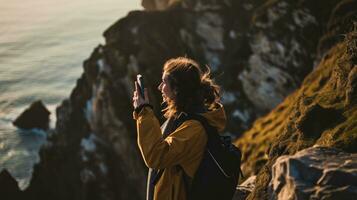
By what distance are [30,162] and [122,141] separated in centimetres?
3671

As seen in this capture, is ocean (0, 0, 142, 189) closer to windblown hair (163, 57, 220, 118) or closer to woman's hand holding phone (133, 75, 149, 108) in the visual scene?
woman's hand holding phone (133, 75, 149, 108)

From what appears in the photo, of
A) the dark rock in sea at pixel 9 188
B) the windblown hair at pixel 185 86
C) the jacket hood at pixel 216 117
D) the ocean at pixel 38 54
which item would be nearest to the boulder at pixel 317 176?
the jacket hood at pixel 216 117

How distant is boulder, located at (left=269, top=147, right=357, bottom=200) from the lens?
6.62 metres

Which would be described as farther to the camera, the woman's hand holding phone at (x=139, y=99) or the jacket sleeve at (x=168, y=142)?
the woman's hand holding phone at (x=139, y=99)

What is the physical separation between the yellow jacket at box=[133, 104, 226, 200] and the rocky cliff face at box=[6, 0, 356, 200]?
2633cm

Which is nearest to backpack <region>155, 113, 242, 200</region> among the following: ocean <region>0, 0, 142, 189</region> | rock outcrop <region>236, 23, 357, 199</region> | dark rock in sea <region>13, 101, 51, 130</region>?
rock outcrop <region>236, 23, 357, 199</region>

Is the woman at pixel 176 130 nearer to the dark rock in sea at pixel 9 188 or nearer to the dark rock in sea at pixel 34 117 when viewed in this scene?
the dark rock in sea at pixel 9 188

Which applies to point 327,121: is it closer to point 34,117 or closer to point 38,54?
point 34,117

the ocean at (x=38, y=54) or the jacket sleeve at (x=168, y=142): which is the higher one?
the jacket sleeve at (x=168, y=142)

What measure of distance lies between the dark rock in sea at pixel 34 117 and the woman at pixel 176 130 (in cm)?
9175

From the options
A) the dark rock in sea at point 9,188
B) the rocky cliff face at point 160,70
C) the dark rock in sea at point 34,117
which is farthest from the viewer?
the dark rock in sea at point 34,117

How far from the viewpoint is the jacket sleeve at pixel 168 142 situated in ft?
21.6

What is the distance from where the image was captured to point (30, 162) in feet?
282

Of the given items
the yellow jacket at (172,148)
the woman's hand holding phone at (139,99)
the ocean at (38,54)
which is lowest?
the ocean at (38,54)
